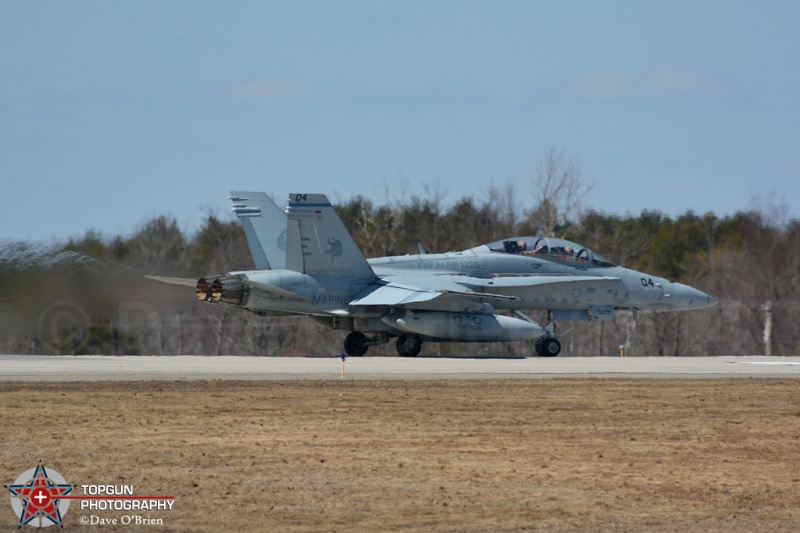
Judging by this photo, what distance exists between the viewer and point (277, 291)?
1122 inches

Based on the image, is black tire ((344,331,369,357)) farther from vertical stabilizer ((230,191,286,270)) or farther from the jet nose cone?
the jet nose cone

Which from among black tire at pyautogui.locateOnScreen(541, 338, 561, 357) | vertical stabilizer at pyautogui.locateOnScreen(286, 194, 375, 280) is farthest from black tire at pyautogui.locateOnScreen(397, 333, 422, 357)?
black tire at pyautogui.locateOnScreen(541, 338, 561, 357)

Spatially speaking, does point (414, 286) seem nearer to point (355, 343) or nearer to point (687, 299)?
point (355, 343)

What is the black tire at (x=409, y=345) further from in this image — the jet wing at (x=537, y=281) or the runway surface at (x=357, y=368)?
the runway surface at (x=357, y=368)

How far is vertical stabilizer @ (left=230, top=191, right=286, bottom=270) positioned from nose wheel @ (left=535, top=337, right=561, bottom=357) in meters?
7.58

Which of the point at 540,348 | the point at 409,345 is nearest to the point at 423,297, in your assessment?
the point at 409,345

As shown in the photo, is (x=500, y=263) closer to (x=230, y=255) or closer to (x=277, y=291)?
(x=277, y=291)

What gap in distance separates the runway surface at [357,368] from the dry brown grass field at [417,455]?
2.43 meters

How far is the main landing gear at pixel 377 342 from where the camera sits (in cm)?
3055

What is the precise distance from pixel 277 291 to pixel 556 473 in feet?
58.0

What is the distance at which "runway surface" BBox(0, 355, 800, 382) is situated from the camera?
21344 millimetres

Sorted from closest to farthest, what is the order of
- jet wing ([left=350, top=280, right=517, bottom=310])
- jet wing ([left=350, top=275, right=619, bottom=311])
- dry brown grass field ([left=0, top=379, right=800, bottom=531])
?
1. dry brown grass field ([left=0, top=379, right=800, bottom=531])
2. jet wing ([left=350, top=280, right=517, bottom=310])
3. jet wing ([left=350, top=275, right=619, bottom=311])

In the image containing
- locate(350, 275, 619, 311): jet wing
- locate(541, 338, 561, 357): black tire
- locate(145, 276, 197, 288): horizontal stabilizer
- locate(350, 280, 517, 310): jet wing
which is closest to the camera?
locate(145, 276, 197, 288): horizontal stabilizer

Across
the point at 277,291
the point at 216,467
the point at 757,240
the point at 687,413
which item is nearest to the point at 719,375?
the point at 687,413
